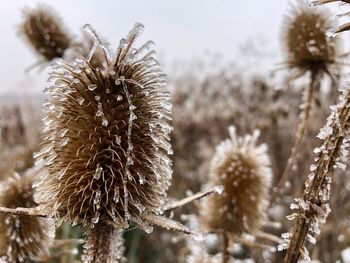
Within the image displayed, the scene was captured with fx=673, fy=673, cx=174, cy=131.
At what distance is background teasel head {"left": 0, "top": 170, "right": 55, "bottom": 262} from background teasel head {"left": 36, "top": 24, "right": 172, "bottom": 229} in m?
0.47

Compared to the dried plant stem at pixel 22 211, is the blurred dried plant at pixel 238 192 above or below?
above

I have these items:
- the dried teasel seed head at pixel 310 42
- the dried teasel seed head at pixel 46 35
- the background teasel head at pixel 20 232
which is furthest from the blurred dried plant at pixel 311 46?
the dried teasel seed head at pixel 46 35

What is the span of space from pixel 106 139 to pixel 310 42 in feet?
4.33

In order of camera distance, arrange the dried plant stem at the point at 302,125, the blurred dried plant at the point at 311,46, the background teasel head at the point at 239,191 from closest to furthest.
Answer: the dried plant stem at the point at 302,125 → the background teasel head at the point at 239,191 → the blurred dried plant at the point at 311,46

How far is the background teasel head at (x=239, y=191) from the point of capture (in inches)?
93.8

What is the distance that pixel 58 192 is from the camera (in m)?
1.39

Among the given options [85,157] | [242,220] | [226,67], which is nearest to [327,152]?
[85,157]

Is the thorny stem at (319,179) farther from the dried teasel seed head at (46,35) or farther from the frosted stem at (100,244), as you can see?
the dried teasel seed head at (46,35)

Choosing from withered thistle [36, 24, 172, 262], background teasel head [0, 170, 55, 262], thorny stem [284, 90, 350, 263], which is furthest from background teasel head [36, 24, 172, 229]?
background teasel head [0, 170, 55, 262]

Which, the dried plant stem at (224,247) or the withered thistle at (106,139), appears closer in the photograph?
the withered thistle at (106,139)

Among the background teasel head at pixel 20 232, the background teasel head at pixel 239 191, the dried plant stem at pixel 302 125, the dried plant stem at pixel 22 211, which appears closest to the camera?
the dried plant stem at pixel 22 211

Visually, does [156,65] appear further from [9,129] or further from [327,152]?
[9,129]

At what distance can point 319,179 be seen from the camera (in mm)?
1219

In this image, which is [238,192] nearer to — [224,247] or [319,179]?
[224,247]
